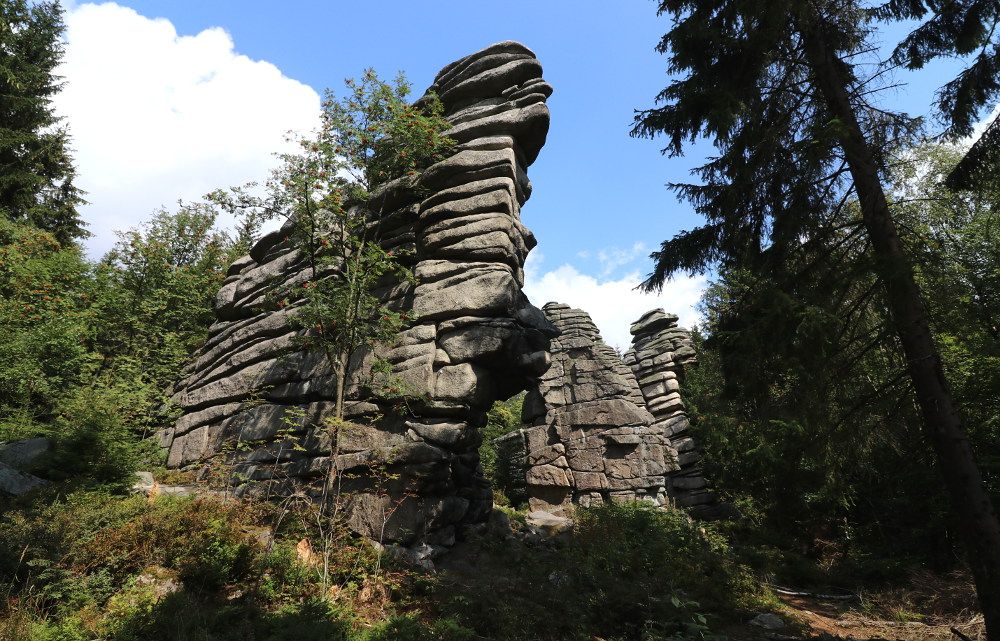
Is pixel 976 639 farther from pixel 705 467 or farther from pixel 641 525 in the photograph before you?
pixel 705 467

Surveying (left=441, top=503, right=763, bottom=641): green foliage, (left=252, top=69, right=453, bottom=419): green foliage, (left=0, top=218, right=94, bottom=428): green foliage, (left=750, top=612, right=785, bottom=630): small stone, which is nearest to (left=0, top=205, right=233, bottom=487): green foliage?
(left=0, top=218, right=94, bottom=428): green foliage

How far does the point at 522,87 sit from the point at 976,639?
1296 cm

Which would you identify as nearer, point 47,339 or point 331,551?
point 331,551

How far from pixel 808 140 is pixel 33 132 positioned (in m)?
24.4

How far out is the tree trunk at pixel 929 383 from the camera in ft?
17.7

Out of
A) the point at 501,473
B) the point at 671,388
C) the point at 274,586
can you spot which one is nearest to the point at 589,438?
the point at 501,473

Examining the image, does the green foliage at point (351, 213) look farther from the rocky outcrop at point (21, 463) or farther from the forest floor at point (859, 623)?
the forest floor at point (859, 623)

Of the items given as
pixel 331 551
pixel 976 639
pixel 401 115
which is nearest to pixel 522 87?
pixel 401 115

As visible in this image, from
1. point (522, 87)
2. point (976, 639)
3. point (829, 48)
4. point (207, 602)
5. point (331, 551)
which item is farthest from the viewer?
point (522, 87)

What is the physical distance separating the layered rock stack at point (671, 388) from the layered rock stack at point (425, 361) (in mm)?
11455

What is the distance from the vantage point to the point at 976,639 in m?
6.60

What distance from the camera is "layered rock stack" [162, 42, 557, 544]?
841 cm

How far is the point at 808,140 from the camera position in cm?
676

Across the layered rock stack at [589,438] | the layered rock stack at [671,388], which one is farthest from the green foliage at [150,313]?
the layered rock stack at [671,388]
